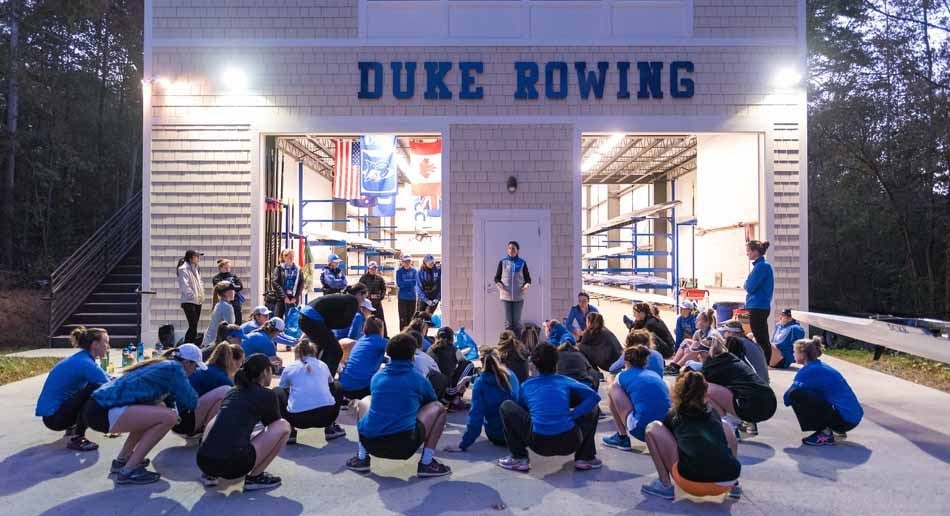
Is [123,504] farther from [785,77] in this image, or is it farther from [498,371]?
[785,77]

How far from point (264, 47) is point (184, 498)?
8893mm

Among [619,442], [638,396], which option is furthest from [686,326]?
[638,396]

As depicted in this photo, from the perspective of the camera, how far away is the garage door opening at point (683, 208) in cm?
1390

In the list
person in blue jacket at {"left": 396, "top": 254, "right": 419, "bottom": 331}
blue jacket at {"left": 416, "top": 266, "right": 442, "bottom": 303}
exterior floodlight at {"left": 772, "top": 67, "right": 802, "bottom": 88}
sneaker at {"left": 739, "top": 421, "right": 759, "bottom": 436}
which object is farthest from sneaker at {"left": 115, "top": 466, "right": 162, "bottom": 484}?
exterior floodlight at {"left": 772, "top": 67, "right": 802, "bottom": 88}

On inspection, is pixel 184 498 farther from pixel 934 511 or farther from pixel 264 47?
pixel 264 47

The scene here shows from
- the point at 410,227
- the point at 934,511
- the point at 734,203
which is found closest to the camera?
the point at 934,511

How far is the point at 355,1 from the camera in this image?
11617mm

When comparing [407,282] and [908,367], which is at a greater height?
[407,282]

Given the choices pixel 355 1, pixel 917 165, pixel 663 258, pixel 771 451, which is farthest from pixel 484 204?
pixel 663 258

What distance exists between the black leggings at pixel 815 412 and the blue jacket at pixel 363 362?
146 inches

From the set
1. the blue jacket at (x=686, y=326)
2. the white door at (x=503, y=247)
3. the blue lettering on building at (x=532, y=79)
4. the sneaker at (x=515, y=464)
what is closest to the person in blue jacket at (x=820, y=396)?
the sneaker at (x=515, y=464)

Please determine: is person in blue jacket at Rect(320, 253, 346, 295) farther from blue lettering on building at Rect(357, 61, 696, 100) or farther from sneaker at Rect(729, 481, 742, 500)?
sneaker at Rect(729, 481, 742, 500)

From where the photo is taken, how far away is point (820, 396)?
19.1ft

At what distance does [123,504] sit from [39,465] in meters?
1.42
